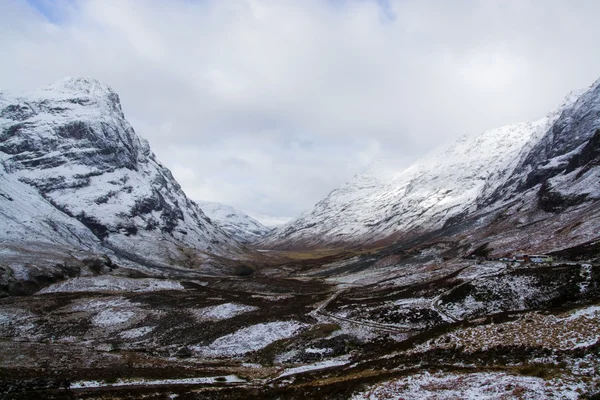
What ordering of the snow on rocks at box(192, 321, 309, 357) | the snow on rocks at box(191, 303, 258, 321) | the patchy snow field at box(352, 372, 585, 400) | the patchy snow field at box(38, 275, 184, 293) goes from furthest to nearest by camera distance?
1. the patchy snow field at box(38, 275, 184, 293)
2. the snow on rocks at box(191, 303, 258, 321)
3. the snow on rocks at box(192, 321, 309, 357)
4. the patchy snow field at box(352, 372, 585, 400)

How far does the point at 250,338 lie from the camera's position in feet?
158

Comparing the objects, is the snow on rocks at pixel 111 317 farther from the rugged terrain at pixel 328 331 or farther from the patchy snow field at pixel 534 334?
the patchy snow field at pixel 534 334

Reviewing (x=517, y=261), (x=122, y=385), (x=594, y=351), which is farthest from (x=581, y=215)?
(x=122, y=385)

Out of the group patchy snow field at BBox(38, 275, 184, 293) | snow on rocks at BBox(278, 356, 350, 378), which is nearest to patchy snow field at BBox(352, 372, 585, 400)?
snow on rocks at BBox(278, 356, 350, 378)

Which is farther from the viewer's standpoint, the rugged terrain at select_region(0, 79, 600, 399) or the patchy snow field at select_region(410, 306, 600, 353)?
the patchy snow field at select_region(410, 306, 600, 353)

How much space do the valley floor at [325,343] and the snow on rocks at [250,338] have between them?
154 mm

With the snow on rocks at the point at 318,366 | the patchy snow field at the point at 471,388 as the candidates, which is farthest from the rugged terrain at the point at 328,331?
the snow on rocks at the point at 318,366

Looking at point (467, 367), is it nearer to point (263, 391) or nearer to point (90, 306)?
point (263, 391)

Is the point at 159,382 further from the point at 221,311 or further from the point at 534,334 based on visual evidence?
the point at 221,311

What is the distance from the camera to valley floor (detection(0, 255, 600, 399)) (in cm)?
2462

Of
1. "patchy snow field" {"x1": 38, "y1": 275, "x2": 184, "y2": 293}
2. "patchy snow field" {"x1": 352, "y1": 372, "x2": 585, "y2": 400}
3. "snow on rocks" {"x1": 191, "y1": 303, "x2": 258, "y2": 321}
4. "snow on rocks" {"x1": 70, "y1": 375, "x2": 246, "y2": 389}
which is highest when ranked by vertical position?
"patchy snow field" {"x1": 38, "y1": 275, "x2": 184, "y2": 293}

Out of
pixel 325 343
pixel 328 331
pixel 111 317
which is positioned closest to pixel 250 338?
pixel 328 331

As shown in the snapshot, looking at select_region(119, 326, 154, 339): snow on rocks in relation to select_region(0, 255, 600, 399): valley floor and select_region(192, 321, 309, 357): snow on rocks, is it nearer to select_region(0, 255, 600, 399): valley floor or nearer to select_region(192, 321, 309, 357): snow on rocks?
select_region(0, 255, 600, 399): valley floor

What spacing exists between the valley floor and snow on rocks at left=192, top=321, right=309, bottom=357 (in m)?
0.15
